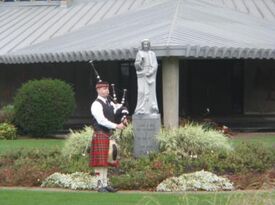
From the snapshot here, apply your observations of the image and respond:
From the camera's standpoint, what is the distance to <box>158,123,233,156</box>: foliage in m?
15.2

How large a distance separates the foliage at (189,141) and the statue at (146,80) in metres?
0.58

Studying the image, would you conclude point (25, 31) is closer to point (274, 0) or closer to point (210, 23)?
point (210, 23)

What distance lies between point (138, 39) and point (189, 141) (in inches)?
409

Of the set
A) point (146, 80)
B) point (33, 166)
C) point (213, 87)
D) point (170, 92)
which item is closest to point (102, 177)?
point (33, 166)

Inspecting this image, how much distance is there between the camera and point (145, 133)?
50.5ft

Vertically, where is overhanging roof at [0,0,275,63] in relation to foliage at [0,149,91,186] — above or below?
above

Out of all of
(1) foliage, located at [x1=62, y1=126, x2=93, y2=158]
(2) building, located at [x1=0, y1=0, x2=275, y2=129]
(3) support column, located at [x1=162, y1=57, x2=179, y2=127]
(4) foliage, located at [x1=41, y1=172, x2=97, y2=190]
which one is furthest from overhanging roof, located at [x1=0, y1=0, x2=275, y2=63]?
(4) foliage, located at [x1=41, y1=172, x2=97, y2=190]

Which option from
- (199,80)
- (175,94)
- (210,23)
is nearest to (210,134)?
(175,94)

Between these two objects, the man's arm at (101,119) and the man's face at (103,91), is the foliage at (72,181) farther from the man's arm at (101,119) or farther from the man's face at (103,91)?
the man's face at (103,91)

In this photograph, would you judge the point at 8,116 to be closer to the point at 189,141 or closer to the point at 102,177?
Result: the point at 189,141

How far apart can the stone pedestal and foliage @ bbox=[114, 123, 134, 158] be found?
257mm

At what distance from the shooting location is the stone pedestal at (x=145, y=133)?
1534 cm

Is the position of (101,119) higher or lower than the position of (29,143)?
higher

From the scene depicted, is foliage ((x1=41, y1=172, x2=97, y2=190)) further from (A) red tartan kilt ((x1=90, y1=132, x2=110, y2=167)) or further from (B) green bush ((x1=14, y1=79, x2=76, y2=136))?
(B) green bush ((x1=14, y1=79, x2=76, y2=136))
